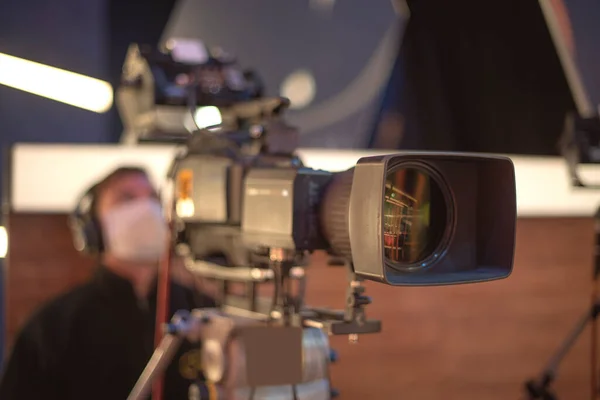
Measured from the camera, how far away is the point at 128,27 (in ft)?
7.89

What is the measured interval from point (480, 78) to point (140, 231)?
5.73ft

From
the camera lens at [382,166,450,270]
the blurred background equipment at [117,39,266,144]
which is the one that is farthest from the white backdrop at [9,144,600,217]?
the camera lens at [382,166,450,270]

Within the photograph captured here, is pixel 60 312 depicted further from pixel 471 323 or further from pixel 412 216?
pixel 471 323

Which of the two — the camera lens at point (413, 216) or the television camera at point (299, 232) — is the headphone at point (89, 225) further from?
the camera lens at point (413, 216)

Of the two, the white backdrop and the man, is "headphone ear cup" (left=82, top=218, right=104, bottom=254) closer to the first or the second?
the man

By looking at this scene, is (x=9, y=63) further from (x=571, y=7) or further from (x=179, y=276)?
(x=571, y=7)

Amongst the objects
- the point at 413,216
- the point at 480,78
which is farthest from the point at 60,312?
the point at 480,78

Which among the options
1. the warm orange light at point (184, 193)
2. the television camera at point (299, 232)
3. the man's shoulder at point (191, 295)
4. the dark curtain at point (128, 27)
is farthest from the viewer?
the dark curtain at point (128, 27)

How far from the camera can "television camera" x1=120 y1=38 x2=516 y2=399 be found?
105 cm

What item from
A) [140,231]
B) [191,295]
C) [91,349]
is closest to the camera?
[140,231]

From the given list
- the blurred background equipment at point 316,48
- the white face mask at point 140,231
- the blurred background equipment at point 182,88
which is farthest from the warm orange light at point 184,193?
the blurred background equipment at point 316,48

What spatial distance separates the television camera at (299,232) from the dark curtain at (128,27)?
1032 mm

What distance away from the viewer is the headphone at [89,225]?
1.76 m

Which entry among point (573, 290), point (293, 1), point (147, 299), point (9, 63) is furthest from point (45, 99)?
point (573, 290)
